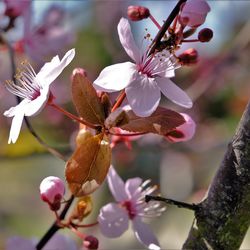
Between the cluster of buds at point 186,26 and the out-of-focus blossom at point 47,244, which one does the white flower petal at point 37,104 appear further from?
the out-of-focus blossom at point 47,244

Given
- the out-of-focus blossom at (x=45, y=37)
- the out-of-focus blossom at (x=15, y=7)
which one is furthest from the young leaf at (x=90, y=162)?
the out-of-focus blossom at (x=45, y=37)

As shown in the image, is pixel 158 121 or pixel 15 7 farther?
pixel 15 7

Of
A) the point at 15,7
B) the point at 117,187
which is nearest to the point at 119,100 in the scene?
the point at 117,187

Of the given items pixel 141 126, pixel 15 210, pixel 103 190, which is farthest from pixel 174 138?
pixel 15 210

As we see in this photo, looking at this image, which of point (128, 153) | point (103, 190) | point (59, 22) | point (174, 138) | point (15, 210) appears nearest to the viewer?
point (174, 138)

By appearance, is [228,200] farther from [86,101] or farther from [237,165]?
[86,101]

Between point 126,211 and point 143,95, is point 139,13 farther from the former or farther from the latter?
point 126,211

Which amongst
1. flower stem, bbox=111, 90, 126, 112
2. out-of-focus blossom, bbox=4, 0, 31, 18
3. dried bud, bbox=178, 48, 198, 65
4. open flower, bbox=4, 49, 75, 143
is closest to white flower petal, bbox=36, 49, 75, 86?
open flower, bbox=4, 49, 75, 143
